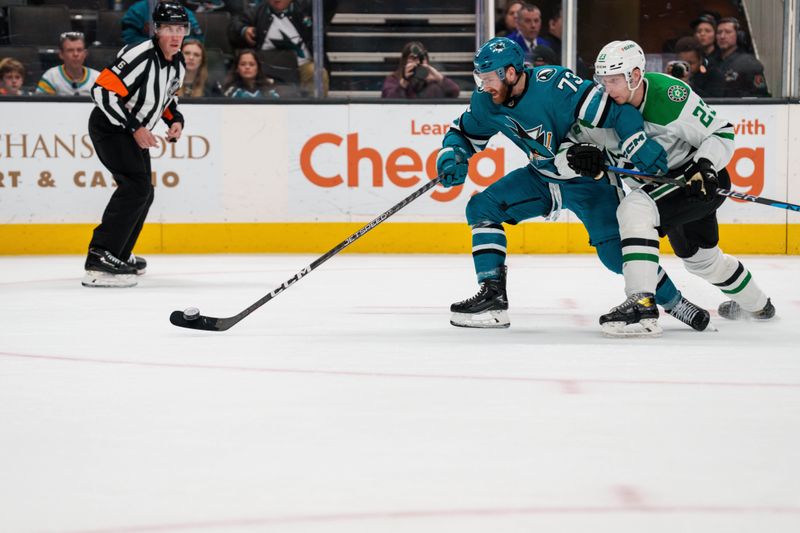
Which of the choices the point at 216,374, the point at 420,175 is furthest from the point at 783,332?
the point at 420,175

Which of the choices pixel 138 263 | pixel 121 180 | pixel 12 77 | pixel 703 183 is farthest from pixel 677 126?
pixel 12 77

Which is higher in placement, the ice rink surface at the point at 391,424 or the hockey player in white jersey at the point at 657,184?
the hockey player in white jersey at the point at 657,184

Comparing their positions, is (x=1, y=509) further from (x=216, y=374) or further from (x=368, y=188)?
(x=368, y=188)

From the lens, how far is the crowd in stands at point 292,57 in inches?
254

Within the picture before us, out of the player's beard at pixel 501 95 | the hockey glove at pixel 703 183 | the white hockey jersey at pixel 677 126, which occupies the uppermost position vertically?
the player's beard at pixel 501 95

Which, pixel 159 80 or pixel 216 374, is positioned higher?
pixel 159 80

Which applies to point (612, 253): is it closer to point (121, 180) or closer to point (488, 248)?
point (488, 248)

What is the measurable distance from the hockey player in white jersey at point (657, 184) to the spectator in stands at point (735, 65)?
2874 millimetres

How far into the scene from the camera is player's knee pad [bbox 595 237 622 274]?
362 centimetres

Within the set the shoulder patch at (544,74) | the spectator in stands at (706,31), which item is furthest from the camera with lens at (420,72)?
the shoulder patch at (544,74)

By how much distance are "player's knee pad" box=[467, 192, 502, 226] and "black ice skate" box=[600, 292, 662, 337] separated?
55cm

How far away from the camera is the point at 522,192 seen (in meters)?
3.69

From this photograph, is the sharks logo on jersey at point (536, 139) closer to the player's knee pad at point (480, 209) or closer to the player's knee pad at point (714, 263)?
the player's knee pad at point (480, 209)

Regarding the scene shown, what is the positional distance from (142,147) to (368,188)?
1689 millimetres
